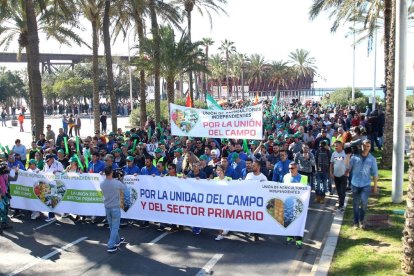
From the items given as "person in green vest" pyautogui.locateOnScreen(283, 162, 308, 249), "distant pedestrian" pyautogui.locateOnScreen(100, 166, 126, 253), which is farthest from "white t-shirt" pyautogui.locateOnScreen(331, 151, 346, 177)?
"distant pedestrian" pyautogui.locateOnScreen(100, 166, 126, 253)

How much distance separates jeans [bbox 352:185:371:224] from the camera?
9.15 metres

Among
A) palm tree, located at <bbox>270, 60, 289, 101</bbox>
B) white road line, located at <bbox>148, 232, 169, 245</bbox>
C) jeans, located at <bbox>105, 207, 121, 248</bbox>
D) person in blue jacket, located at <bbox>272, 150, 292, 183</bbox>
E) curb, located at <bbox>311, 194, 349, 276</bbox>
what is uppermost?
palm tree, located at <bbox>270, 60, 289, 101</bbox>

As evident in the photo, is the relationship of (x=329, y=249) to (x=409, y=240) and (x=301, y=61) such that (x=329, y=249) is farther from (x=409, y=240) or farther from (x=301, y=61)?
(x=301, y=61)

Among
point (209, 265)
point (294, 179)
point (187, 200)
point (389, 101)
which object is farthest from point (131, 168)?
point (389, 101)

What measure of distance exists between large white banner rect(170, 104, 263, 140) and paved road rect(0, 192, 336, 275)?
2.73 meters

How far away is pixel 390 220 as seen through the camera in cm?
969

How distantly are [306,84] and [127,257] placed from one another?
4036 inches

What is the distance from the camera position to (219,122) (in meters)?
12.5

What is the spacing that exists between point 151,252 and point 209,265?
4.33 feet

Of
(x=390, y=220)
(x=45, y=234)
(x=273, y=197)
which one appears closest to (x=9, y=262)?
(x=45, y=234)

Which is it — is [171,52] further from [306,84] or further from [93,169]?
[306,84]

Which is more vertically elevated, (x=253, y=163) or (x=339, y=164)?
(x=253, y=163)

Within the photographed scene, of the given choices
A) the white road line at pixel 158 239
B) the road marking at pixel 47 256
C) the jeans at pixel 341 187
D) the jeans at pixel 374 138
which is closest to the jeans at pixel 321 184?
the jeans at pixel 341 187

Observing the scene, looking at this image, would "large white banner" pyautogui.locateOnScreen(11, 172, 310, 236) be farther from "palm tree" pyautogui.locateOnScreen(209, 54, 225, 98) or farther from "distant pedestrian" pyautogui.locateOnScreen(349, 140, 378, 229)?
"palm tree" pyautogui.locateOnScreen(209, 54, 225, 98)
